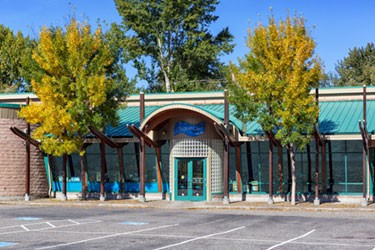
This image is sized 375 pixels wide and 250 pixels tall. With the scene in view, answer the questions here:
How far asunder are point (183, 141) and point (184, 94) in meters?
4.57

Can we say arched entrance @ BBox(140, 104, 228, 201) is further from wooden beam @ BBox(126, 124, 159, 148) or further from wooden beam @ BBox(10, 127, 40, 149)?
wooden beam @ BBox(10, 127, 40, 149)

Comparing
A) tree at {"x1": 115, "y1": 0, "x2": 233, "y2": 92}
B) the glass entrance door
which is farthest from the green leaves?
tree at {"x1": 115, "y1": 0, "x2": 233, "y2": 92}

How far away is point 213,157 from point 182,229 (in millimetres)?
14251

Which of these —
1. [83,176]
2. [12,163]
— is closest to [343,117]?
[83,176]

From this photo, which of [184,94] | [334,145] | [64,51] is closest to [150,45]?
[184,94]

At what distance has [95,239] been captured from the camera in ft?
65.2

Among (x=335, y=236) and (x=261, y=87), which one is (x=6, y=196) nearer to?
(x=261, y=87)

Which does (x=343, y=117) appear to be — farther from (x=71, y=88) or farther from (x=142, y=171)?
(x=71, y=88)

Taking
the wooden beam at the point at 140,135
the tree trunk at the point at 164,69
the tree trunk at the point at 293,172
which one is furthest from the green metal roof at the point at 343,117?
the tree trunk at the point at 164,69

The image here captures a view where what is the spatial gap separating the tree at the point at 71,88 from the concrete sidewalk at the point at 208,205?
3.02 m

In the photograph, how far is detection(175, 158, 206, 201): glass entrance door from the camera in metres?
37.1

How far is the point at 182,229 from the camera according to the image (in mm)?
22891

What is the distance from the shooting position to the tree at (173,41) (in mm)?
58656

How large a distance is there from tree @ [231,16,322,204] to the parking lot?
4.66m
